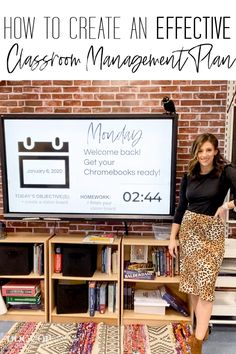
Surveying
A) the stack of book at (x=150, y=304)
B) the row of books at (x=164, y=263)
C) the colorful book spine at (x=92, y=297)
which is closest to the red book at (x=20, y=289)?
the colorful book spine at (x=92, y=297)

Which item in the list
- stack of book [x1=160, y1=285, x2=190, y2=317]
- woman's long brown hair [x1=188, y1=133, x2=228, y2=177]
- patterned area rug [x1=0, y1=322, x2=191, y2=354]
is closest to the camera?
woman's long brown hair [x1=188, y1=133, x2=228, y2=177]

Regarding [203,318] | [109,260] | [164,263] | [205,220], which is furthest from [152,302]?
[205,220]

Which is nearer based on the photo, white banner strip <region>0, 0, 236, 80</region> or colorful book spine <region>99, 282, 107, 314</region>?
white banner strip <region>0, 0, 236, 80</region>

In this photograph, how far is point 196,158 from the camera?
7.47 feet

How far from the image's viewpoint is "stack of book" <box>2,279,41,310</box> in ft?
9.52

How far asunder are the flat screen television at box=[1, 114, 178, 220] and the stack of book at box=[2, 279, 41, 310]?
0.59 metres

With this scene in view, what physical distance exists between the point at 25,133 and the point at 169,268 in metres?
1.60

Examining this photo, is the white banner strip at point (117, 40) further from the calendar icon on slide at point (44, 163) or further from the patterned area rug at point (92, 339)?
the patterned area rug at point (92, 339)

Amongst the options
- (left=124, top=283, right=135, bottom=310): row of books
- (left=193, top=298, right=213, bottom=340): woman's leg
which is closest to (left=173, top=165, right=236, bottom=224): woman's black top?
(left=193, top=298, right=213, bottom=340): woman's leg

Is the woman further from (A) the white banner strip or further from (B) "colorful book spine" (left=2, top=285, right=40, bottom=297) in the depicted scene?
(B) "colorful book spine" (left=2, top=285, right=40, bottom=297)

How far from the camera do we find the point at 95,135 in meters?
2.79

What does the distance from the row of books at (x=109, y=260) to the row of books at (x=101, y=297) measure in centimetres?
11

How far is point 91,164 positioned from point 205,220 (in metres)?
1.03

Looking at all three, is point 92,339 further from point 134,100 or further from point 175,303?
point 134,100
